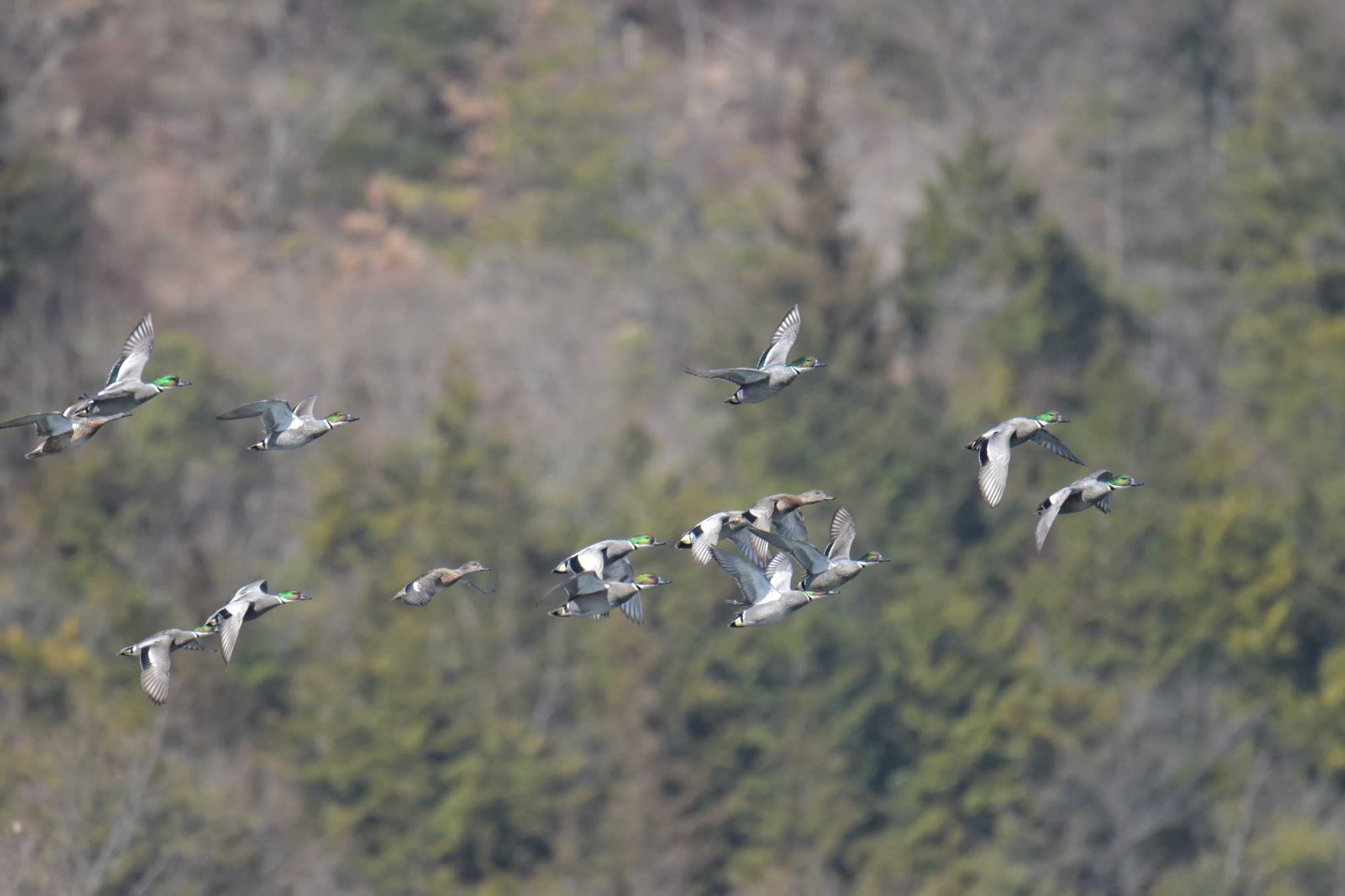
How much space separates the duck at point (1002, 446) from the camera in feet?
52.7

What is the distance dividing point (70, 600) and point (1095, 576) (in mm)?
24656

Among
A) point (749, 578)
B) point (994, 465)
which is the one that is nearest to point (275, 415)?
point (749, 578)

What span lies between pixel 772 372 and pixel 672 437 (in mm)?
47523

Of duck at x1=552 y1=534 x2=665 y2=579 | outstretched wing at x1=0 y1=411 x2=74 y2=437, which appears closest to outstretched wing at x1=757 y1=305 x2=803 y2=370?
duck at x1=552 y1=534 x2=665 y2=579

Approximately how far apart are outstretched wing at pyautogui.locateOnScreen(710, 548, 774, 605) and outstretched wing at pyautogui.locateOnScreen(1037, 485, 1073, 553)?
2124 mm

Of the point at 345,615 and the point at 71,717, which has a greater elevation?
the point at 71,717

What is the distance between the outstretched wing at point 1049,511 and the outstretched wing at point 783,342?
250 cm

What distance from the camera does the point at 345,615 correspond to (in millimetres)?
54062

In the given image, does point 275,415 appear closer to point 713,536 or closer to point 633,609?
point 633,609

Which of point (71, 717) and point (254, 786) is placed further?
point (254, 786)

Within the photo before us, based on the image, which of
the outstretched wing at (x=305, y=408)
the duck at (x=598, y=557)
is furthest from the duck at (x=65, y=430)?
the duck at (x=598, y=557)

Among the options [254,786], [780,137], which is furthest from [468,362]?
[780,137]

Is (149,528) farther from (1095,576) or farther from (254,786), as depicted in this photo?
(1095,576)

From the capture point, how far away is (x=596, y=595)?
17750 mm
